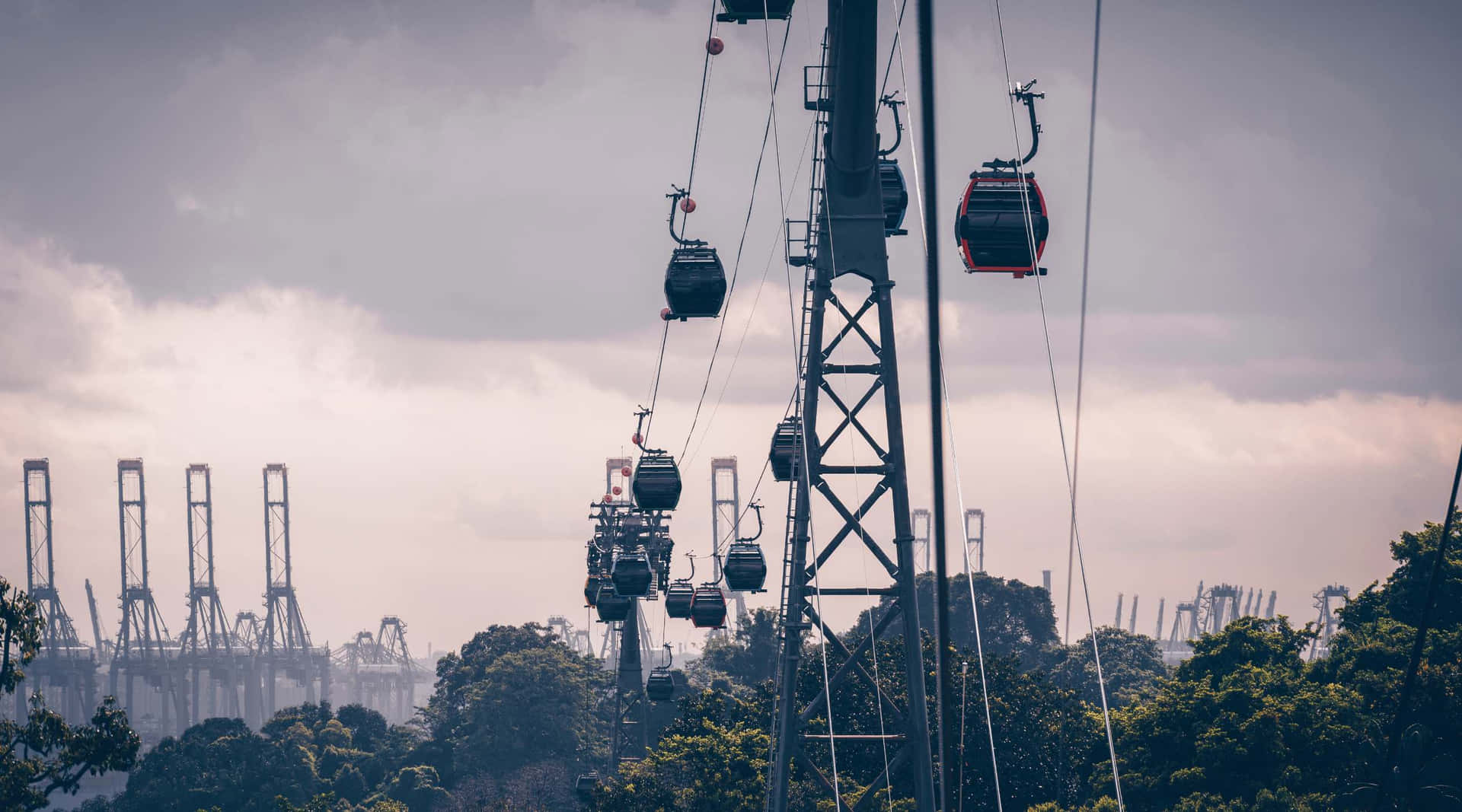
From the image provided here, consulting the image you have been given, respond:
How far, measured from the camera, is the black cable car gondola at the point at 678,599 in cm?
4459

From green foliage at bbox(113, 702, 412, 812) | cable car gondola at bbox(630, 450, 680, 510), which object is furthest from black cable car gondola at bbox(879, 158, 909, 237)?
green foliage at bbox(113, 702, 412, 812)

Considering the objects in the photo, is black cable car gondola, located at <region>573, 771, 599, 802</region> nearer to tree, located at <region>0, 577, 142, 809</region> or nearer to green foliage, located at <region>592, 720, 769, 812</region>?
green foliage, located at <region>592, 720, 769, 812</region>

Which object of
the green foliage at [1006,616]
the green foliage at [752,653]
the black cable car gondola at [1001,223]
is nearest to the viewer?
the black cable car gondola at [1001,223]

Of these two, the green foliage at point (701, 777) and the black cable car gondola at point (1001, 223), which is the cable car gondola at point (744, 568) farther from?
the green foliage at point (701, 777)

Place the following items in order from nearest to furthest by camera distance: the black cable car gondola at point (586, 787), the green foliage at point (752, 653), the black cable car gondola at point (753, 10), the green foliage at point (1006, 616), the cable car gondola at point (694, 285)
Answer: the black cable car gondola at point (753, 10), the cable car gondola at point (694, 285), the black cable car gondola at point (586, 787), the green foliage at point (752, 653), the green foliage at point (1006, 616)

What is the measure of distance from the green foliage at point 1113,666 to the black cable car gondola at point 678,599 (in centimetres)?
6479

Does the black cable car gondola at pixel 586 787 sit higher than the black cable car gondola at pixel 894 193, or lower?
lower

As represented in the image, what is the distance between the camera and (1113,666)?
399 ft

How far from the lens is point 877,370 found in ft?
67.1

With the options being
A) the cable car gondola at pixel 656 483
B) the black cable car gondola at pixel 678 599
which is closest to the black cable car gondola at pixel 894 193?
the cable car gondola at pixel 656 483

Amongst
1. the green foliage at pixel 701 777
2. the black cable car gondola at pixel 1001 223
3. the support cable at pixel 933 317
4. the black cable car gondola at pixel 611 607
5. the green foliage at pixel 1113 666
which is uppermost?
the black cable car gondola at pixel 1001 223

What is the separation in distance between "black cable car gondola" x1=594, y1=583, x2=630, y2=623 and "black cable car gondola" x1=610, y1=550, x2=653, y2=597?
537 inches

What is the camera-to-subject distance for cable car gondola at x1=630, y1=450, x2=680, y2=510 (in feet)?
107

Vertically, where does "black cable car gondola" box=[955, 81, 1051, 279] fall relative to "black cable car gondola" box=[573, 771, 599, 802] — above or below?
above
